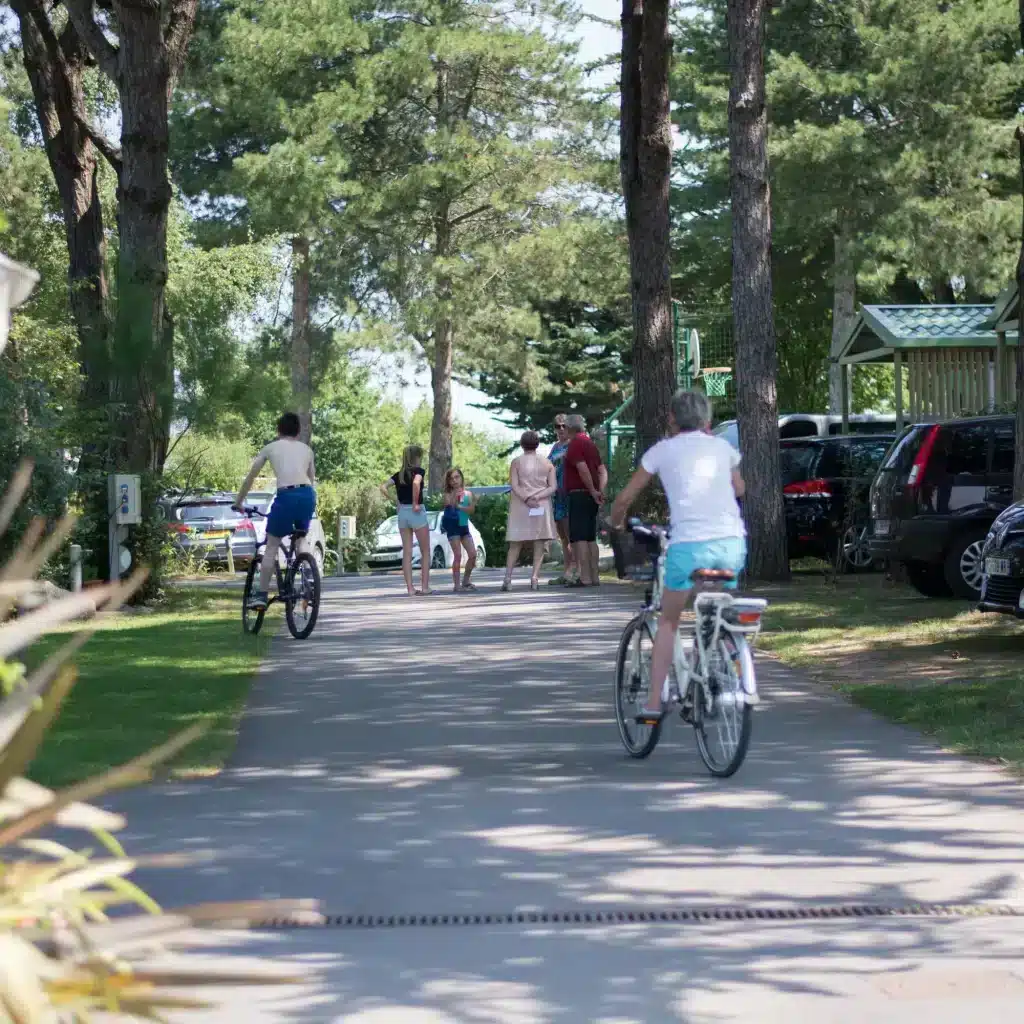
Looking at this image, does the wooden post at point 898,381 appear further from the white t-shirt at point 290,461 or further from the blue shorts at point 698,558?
the blue shorts at point 698,558

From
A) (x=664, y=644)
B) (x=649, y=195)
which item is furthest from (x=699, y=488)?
(x=649, y=195)

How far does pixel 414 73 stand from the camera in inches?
1793

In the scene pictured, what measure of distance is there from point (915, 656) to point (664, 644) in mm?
5058

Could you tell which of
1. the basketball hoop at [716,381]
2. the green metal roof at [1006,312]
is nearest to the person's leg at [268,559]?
Answer: the green metal roof at [1006,312]

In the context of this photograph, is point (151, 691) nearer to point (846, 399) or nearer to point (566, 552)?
point (566, 552)

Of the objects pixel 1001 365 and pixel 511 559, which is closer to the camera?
pixel 511 559

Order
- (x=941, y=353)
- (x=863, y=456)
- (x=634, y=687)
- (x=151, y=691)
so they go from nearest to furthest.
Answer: (x=634, y=687), (x=151, y=691), (x=863, y=456), (x=941, y=353)

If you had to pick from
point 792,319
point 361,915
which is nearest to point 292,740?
point 361,915

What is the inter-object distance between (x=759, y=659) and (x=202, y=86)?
33446 millimetres

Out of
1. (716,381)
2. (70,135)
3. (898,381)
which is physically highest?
(70,135)

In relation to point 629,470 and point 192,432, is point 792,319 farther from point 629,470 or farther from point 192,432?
point 192,432

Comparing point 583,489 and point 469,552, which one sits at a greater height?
point 583,489

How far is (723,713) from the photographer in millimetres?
8906

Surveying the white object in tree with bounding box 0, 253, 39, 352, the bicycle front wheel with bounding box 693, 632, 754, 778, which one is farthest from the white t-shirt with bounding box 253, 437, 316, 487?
the white object in tree with bounding box 0, 253, 39, 352
